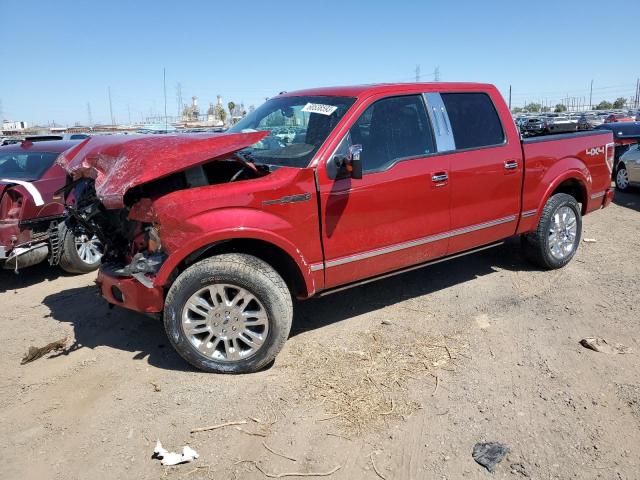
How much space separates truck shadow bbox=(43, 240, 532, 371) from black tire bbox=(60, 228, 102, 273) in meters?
0.52

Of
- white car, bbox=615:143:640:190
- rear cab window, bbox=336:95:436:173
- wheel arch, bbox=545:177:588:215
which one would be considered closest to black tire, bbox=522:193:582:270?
wheel arch, bbox=545:177:588:215

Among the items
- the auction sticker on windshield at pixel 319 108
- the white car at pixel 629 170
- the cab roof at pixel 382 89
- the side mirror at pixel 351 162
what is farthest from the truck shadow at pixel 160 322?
the white car at pixel 629 170

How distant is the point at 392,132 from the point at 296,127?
0.81m

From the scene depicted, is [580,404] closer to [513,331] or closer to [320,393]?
[513,331]

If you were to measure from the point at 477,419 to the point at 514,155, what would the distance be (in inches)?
111

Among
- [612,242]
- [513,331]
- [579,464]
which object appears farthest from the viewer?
[612,242]

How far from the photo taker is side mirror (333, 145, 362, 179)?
3684 millimetres

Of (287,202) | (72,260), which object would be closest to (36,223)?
(72,260)

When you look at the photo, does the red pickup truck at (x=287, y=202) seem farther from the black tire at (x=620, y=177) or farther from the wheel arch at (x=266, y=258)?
the black tire at (x=620, y=177)

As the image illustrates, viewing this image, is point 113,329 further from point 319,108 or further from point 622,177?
point 622,177

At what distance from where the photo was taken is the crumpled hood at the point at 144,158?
346 centimetres

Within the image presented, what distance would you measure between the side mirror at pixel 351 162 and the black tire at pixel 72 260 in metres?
3.73

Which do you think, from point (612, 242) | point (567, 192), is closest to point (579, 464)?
point (567, 192)

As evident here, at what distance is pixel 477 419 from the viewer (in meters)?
3.11
